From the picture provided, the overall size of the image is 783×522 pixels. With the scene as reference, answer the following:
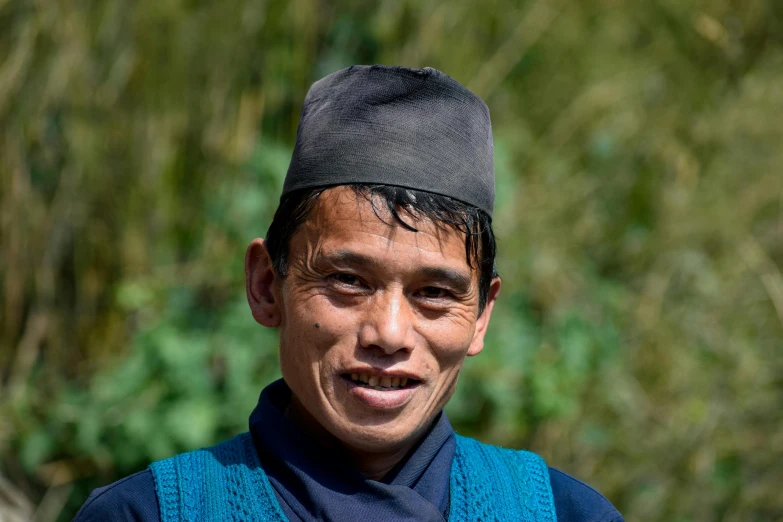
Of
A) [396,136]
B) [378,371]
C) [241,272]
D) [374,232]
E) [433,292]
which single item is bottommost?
[241,272]

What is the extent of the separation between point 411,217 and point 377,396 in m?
0.32

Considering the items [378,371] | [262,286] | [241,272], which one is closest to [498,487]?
[378,371]

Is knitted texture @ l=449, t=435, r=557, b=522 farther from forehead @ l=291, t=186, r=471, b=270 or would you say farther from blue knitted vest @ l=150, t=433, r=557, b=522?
forehead @ l=291, t=186, r=471, b=270

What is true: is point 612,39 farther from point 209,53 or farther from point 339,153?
point 339,153

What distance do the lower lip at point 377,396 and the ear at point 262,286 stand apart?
0.25m

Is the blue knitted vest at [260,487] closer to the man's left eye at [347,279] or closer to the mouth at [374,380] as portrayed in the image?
the mouth at [374,380]

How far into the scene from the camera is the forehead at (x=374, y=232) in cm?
157

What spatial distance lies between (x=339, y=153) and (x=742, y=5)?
3536 millimetres

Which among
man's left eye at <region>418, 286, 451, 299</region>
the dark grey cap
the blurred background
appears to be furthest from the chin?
the blurred background

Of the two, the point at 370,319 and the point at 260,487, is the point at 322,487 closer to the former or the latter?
the point at 260,487

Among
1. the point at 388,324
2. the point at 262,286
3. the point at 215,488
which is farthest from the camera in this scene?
the point at 262,286

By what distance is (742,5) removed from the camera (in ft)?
14.6

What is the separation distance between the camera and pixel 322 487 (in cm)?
161

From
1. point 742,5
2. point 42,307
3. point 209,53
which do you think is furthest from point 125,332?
point 742,5
